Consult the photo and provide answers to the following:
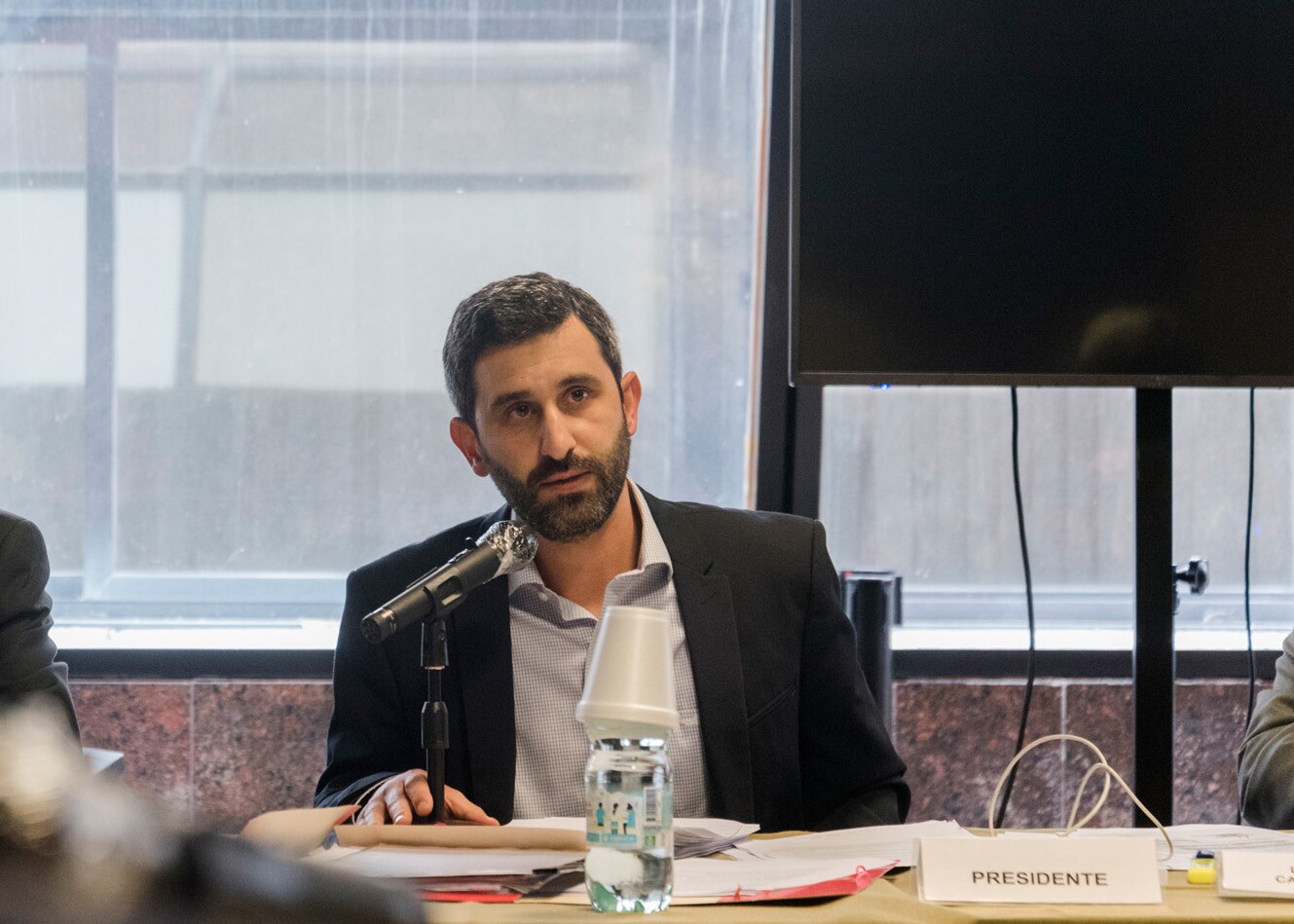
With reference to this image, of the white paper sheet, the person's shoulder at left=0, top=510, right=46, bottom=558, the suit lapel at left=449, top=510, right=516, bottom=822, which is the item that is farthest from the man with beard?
the person's shoulder at left=0, top=510, right=46, bottom=558

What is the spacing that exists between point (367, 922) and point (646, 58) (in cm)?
284

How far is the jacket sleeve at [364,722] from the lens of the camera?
1915 mm

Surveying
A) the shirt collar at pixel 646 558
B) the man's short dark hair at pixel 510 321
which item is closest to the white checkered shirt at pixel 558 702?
the shirt collar at pixel 646 558

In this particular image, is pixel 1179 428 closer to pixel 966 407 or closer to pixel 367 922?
pixel 966 407

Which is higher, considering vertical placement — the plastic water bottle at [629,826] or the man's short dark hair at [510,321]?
the man's short dark hair at [510,321]

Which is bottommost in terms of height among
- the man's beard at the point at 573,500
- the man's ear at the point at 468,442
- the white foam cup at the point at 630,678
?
the white foam cup at the point at 630,678

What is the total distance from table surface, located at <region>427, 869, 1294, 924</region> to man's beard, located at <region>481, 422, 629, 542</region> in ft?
2.79

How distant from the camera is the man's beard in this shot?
1945 millimetres

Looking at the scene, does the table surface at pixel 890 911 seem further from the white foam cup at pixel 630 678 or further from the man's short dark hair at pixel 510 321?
the man's short dark hair at pixel 510 321

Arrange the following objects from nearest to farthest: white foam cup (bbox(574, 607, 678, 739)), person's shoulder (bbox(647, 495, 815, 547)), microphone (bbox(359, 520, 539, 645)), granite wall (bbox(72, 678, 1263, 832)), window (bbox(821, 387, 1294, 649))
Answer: white foam cup (bbox(574, 607, 678, 739)), microphone (bbox(359, 520, 539, 645)), person's shoulder (bbox(647, 495, 815, 547)), granite wall (bbox(72, 678, 1263, 832)), window (bbox(821, 387, 1294, 649))

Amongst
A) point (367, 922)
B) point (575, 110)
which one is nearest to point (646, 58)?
point (575, 110)

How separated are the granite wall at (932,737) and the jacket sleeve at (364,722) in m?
0.90

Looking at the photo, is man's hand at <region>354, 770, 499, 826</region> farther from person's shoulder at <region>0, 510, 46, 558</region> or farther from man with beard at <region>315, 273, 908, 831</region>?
person's shoulder at <region>0, 510, 46, 558</region>

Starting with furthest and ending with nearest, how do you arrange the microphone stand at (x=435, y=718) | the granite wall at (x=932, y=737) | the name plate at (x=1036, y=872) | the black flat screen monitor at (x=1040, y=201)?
the granite wall at (x=932, y=737), the black flat screen monitor at (x=1040, y=201), the microphone stand at (x=435, y=718), the name plate at (x=1036, y=872)
